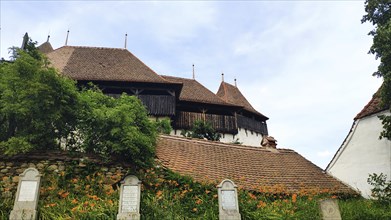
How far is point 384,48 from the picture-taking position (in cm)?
834

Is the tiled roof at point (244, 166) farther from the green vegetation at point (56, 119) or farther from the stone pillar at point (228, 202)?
the stone pillar at point (228, 202)

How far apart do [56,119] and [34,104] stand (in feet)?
2.01

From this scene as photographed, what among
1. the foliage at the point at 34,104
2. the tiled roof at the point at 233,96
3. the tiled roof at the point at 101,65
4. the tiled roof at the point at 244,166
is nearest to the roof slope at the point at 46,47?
the tiled roof at the point at 101,65

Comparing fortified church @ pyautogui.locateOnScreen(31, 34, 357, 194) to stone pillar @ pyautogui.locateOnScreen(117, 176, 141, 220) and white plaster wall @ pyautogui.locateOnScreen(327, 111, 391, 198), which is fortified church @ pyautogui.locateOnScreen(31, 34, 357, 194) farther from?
stone pillar @ pyautogui.locateOnScreen(117, 176, 141, 220)

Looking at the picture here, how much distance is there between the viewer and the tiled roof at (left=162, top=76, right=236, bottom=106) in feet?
62.5

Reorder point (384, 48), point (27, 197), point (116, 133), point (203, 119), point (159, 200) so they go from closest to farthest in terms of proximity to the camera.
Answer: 1. point (27, 197)
2. point (159, 200)
3. point (116, 133)
4. point (384, 48)
5. point (203, 119)

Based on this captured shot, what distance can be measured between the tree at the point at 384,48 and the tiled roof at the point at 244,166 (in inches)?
101

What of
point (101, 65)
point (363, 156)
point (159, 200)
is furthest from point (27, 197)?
point (101, 65)

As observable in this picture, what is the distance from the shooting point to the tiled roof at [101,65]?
16.3 metres

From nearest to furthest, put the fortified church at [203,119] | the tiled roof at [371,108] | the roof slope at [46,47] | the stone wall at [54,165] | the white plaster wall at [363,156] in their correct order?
the stone wall at [54,165] < the fortified church at [203,119] < the white plaster wall at [363,156] < the tiled roof at [371,108] < the roof slope at [46,47]

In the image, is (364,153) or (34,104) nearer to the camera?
(34,104)

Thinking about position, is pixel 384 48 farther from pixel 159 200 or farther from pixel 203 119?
pixel 203 119

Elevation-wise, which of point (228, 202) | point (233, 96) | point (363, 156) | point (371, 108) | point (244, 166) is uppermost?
point (233, 96)

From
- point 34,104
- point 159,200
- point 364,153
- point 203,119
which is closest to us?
point 159,200
